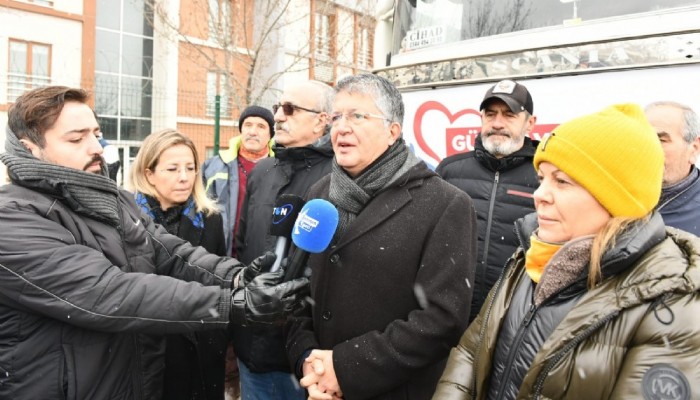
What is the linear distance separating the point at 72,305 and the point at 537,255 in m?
1.71

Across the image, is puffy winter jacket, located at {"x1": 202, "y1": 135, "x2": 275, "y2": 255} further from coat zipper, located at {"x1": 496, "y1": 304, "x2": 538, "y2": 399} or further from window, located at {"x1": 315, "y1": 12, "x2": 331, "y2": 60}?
window, located at {"x1": 315, "y1": 12, "x2": 331, "y2": 60}

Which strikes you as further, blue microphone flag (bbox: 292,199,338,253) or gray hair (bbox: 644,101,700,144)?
gray hair (bbox: 644,101,700,144)

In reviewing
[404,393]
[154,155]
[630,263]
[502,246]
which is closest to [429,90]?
[502,246]

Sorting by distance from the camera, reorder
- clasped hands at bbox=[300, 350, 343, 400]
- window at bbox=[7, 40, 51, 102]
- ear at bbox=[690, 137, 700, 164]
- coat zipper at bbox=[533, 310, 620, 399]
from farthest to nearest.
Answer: window at bbox=[7, 40, 51, 102], ear at bbox=[690, 137, 700, 164], clasped hands at bbox=[300, 350, 343, 400], coat zipper at bbox=[533, 310, 620, 399]

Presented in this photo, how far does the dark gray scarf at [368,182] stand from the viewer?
255 cm

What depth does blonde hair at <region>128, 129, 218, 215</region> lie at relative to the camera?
369 centimetres

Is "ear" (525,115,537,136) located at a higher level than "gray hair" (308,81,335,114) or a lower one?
lower

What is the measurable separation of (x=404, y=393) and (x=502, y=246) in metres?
1.25

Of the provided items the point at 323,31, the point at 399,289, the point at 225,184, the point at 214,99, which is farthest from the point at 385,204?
the point at 214,99

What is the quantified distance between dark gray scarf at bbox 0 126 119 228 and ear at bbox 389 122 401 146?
4.25 ft

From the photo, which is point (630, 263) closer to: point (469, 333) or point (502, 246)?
point (469, 333)

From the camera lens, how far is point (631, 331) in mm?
1482

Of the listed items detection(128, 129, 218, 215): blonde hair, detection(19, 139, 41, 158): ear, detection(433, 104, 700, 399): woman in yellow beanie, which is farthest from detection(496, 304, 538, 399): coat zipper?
detection(128, 129, 218, 215): blonde hair

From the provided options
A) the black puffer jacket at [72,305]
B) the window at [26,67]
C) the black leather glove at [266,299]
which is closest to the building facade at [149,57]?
the window at [26,67]
